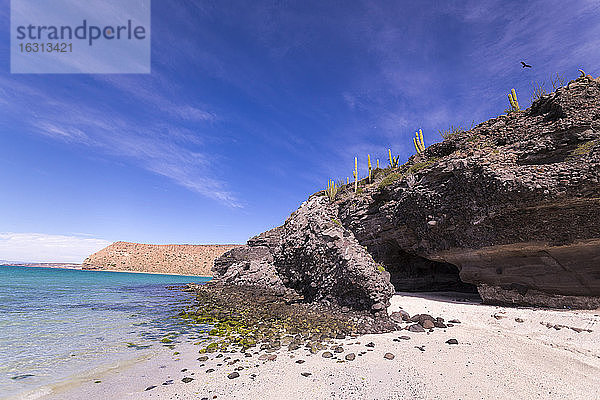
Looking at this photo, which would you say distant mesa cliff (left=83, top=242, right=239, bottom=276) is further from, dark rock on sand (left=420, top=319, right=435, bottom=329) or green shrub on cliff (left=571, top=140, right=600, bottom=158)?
green shrub on cliff (left=571, top=140, right=600, bottom=158)

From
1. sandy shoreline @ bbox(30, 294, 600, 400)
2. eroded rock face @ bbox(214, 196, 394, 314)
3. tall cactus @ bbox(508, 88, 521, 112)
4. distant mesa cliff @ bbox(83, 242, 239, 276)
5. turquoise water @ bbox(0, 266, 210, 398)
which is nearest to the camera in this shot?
sandy shoreline @ bbox(30, 294, 600, 400)

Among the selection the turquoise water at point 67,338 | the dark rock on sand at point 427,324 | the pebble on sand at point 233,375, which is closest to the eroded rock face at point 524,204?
the dark rock on sand at point 427,324

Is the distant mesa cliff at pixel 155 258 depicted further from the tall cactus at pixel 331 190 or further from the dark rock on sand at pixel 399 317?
the dark rock on sand at pixel 399 317

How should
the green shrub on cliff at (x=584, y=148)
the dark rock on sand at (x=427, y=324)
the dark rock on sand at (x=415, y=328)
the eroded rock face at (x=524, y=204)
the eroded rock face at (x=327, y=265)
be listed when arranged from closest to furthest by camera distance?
the dark rock on sand at (x=415, y=328) → the dark rock on sand at (x=427, y=324) → the green shrub on cliff at (x=584, y=148) → the eroded rock face at (x=524, y=204) → the eroded rock face at (x=327, y=265)

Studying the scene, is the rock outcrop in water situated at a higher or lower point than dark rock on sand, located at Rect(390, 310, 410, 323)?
higher

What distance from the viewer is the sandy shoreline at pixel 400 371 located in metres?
4.72

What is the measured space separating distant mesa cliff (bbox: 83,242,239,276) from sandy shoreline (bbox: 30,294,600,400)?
8549 centimetres

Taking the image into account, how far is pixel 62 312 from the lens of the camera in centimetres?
1410

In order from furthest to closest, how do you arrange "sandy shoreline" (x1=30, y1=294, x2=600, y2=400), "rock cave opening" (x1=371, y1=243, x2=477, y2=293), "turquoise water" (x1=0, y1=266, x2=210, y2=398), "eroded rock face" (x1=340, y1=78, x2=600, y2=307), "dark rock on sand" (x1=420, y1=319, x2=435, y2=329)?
"rock cave opening" (x1=371, y1=243, x2=477, y2=293)
"eroded rock face" (x1=340, y1=78, x2=600, y2=307)
"dark rock on sand" (x1=420, y1=319, x2=435, y2=329)
"turquoise water" (x1=0, y1=266, x2=210, y2=398)
"sandy shoreline" (x1=30, y1=294, x2=600, y2=400)

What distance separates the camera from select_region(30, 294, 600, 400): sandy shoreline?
4.72 meters

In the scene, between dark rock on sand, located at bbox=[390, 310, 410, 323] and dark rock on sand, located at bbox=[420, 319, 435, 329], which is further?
dark rock on sand, located at bbox=[390, 310, 410, 323]

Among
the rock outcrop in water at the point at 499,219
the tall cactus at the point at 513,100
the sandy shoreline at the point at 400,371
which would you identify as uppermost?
the tall cactus at the point at 513,100

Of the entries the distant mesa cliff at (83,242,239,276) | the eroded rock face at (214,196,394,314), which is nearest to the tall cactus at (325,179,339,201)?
the eroded rock face at (214,196,394,314)

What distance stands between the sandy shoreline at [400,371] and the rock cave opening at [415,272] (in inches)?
402
